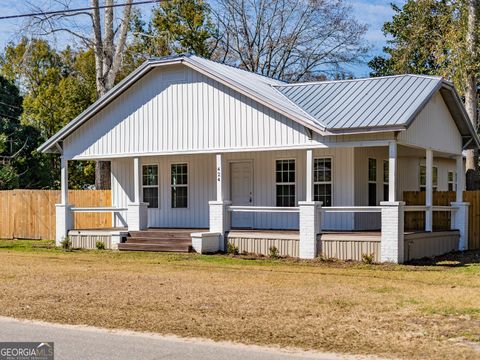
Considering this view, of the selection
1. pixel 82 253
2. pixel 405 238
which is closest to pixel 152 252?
pixel 82 253

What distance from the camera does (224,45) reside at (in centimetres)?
4212

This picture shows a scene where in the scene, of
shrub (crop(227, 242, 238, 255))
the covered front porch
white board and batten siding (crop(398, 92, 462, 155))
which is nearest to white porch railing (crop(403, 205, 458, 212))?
the covered front porch

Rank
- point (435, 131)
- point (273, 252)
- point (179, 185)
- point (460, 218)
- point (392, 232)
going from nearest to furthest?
point (392, 232) → point (273, 252) → point (435, 131) → point (460, 218) → point (179, 185)

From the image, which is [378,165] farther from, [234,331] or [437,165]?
[234,331]

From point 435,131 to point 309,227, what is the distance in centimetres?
563

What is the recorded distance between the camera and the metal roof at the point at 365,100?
18377 mm

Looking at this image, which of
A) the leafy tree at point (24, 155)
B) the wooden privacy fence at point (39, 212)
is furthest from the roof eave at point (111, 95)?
the leafy tree at point (24, 155)

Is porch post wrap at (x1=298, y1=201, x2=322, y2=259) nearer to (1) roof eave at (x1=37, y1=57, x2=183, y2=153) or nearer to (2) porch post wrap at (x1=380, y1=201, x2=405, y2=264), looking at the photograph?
(2) porch post wrap at (x1=380, y1=201, x2=405, y2=264)

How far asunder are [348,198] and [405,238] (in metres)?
2.92

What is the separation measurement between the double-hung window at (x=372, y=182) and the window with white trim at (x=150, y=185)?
7.50 metres

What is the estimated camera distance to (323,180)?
70.0 ft

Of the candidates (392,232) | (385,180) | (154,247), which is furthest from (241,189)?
(392,232)

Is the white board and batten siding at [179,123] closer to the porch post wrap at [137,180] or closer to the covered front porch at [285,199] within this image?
the porch post wrap at [137,180]

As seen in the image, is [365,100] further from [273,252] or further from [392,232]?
[273,252]
